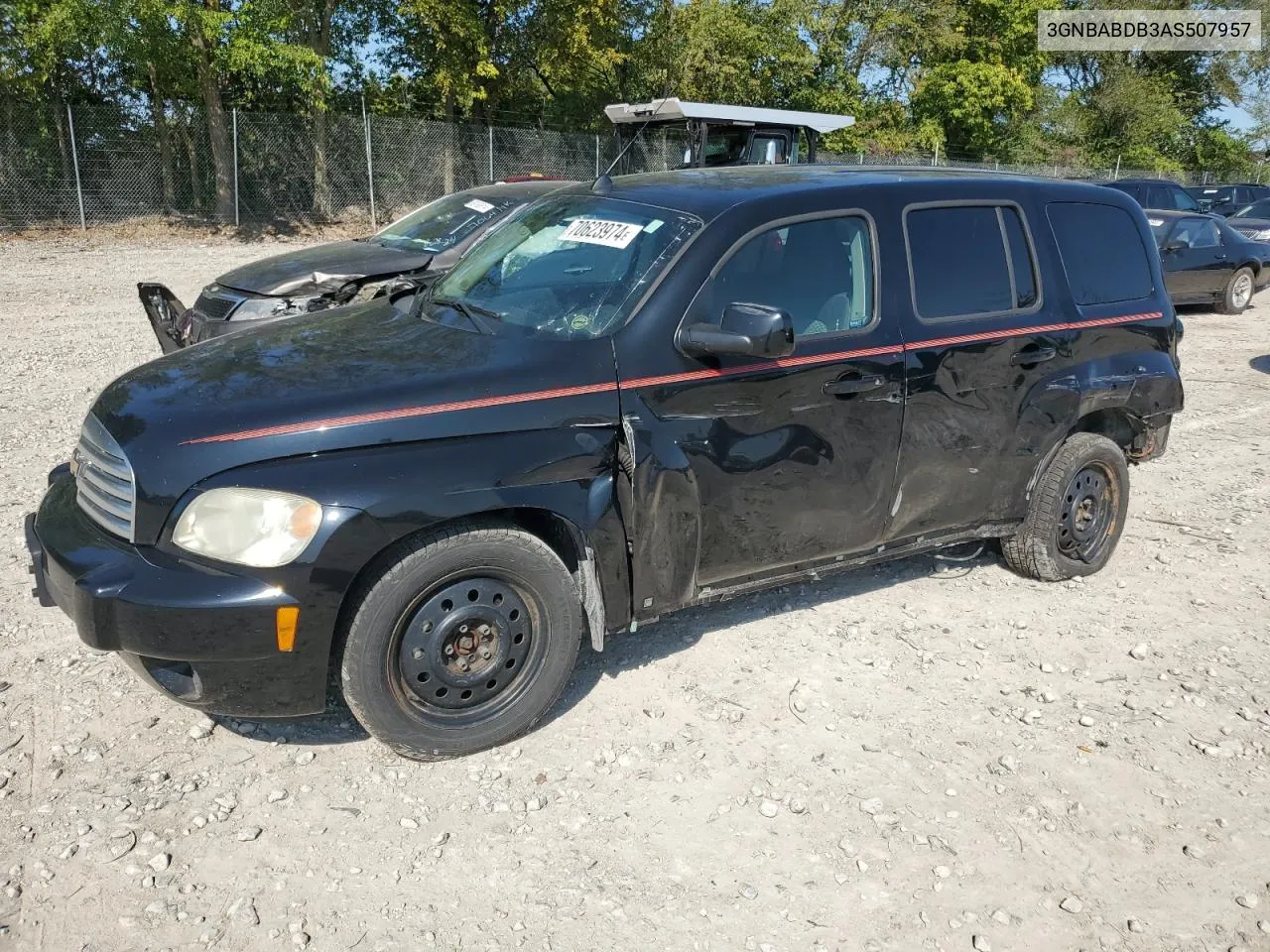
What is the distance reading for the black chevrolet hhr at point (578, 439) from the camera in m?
3.03

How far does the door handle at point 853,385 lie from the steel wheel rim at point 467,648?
142cm

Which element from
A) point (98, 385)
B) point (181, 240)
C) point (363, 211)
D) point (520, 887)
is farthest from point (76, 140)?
point (520, 887)

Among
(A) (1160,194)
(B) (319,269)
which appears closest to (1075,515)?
(B) (319,269)

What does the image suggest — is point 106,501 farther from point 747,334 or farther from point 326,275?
point 326,275

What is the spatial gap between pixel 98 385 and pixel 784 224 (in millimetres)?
6480

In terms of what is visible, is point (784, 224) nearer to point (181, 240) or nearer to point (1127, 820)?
point (1127, 820)

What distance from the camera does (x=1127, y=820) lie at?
3.31 meters

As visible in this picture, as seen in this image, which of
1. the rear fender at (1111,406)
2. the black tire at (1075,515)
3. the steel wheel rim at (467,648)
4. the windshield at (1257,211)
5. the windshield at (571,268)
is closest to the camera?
the steel wheel rim at (467,648)

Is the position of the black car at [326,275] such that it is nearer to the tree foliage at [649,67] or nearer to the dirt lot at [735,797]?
the dirt lot at [735,797]

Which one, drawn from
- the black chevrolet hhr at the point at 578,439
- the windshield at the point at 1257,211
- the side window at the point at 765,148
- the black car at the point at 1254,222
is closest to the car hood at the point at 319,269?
the black chevrolet hhr at the point at 578,439

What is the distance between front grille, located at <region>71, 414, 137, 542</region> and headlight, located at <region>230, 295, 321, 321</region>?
4.27 m

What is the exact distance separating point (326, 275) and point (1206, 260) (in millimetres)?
12350

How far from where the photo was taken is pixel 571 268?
12.9ft

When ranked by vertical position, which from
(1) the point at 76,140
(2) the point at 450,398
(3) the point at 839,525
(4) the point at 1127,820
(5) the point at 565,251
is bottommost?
(4) the point at 1127,820
